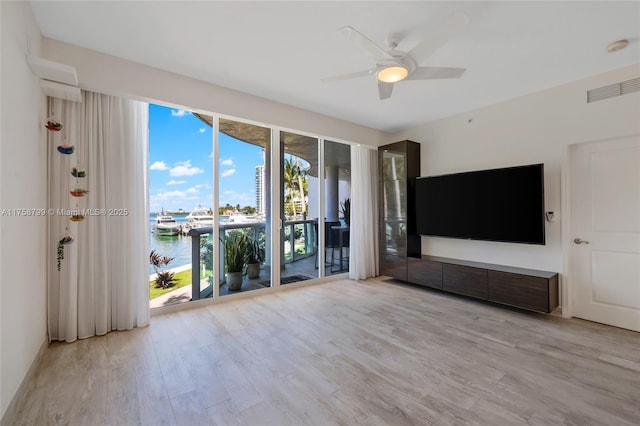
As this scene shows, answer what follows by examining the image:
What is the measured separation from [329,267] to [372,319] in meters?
1.98

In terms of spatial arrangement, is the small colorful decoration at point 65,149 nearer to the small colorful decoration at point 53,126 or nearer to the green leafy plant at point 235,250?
the small colorful decoration at point 53,126

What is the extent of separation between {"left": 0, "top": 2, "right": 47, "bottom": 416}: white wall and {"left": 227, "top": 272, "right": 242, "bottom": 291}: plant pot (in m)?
1.86

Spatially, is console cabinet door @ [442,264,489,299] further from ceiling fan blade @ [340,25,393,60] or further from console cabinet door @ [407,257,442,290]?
ceiling fan blade @ [340,25,393,60]

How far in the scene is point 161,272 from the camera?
335 cm

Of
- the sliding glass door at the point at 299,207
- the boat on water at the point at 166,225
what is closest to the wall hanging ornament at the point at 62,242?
the boat on water at the point at 166,225

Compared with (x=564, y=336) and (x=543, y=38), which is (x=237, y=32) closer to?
(x=543, y=38)

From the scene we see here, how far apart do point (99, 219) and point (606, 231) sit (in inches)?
210

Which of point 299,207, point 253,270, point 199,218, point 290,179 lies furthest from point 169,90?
point 253,270

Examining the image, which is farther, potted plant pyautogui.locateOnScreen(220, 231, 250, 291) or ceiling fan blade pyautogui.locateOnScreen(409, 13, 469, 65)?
potted plant pyautogui.locateOnScreen(220, 231, 250, 291)

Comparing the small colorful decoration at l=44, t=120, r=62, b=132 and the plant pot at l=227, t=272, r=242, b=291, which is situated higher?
the small colorful decoration at l=44, t=120, r=62, b=132

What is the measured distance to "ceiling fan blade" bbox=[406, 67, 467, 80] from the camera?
7.62 feet

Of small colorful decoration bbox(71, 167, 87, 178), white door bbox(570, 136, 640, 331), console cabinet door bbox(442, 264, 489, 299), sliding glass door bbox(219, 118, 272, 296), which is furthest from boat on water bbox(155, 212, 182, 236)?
white door bbox(570, 136, 640, 331)

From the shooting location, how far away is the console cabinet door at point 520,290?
3049 millimetres

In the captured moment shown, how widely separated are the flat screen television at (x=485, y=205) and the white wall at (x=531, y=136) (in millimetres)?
328
